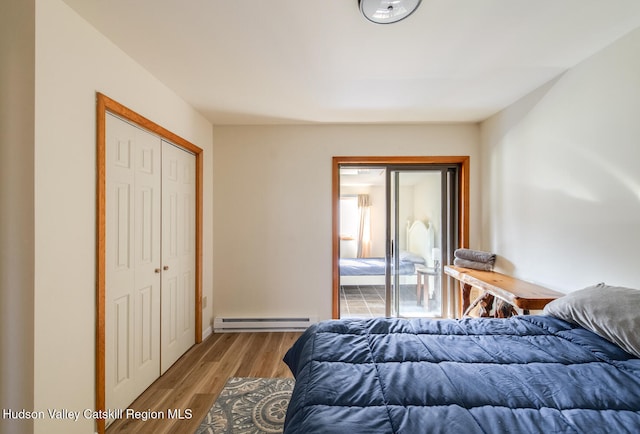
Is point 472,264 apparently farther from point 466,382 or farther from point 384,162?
point 466,382

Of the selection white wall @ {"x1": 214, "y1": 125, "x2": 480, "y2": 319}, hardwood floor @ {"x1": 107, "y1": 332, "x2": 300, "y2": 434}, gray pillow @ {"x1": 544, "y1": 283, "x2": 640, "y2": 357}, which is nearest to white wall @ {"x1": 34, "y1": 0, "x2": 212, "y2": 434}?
hardwood floor @ {"x1": 107, "y1": 332, "x2": 300, "y2": 434}

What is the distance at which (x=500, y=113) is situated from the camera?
2666 millimetres

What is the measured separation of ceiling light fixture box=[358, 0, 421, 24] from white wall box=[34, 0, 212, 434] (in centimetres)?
159

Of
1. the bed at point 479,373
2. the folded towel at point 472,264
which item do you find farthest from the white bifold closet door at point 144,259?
the folded towel at point 472,264

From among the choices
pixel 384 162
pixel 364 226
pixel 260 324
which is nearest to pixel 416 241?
pixel 384 162

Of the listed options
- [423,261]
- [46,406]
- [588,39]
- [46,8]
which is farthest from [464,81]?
[46,406]

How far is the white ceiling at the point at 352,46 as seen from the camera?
137 cm

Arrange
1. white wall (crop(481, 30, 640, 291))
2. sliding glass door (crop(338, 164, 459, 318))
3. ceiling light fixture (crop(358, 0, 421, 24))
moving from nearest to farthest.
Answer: ceiling light fixture (crop(358, 0, 421, 24))
white wall (crop(481, 30, 640, 291))
sliding glass door (crop(338, 164, 459, 318))

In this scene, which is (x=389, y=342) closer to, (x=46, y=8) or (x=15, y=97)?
(x=15, y=97)

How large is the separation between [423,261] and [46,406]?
11.1 ft

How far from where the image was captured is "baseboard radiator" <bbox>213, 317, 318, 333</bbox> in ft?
9.92

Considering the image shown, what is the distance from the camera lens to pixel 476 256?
9.00ft

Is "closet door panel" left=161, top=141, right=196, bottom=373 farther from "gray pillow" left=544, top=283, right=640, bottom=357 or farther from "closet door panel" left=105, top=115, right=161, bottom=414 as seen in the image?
"gray pillow" left=544, top=283, right=640, bottom=357

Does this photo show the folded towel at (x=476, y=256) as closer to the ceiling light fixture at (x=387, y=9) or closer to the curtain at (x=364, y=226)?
the ceiling light fixture at (x=387, y=9)
